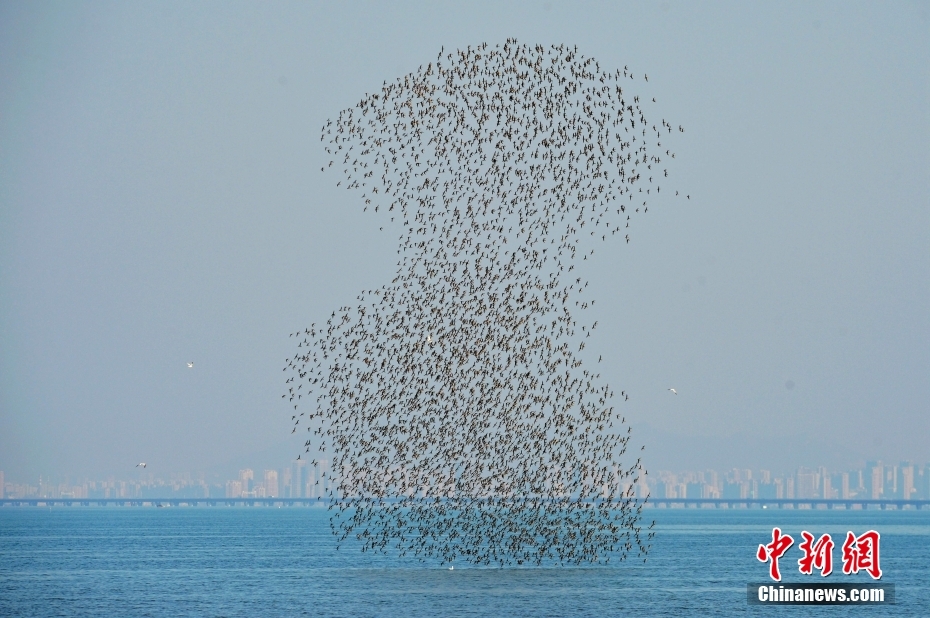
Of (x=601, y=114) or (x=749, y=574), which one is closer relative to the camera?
(x=601, y=114)

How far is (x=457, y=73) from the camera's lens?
54.8 meters

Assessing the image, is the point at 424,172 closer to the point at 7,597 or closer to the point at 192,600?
the point at 192,600

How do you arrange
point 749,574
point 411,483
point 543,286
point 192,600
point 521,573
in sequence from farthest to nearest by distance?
point 749,574, point 521,573, point 192,600, point 411,483, point 543,286

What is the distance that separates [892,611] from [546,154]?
26.5 m

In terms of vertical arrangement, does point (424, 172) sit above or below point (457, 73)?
below

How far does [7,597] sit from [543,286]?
31.9 metres

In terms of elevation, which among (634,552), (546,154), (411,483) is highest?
(546,154)

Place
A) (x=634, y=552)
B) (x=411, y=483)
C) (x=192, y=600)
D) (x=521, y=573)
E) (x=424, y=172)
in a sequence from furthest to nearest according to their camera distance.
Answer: (x=634, y=552)
(x=521, y=573)
(x=192, y=600)
(x=411, y=483)
(x=424, y=172)

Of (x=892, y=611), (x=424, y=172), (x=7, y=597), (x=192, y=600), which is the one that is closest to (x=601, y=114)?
(x=424, y=172)

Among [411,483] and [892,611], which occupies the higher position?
[411,483]

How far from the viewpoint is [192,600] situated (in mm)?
69062

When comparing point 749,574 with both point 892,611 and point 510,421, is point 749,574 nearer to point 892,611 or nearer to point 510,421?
point 892,611

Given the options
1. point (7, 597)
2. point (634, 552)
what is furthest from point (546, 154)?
point (634, 552)

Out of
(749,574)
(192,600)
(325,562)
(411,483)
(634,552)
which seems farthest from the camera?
(634,552)
